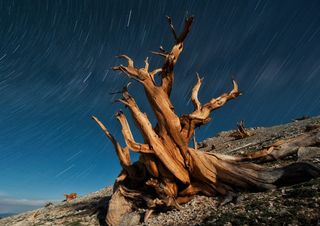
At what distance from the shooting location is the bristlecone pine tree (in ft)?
38.8

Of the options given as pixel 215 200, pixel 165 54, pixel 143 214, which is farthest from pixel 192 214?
pixel 165 54

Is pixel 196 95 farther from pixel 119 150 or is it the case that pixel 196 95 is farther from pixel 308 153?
pixel 308 153

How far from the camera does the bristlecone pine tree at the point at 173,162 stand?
11.8m

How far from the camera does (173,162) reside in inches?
Result: 485

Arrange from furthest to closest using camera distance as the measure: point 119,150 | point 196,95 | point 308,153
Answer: point 119,150 < point 196,95 < point 308,153

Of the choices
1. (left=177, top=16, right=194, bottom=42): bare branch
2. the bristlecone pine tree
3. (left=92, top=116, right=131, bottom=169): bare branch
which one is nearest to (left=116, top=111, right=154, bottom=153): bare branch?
the bristlecone pine tree

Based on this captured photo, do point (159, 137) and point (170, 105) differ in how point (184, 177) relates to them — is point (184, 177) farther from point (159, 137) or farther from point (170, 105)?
point (170, 105)

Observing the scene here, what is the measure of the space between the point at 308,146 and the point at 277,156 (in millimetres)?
1595

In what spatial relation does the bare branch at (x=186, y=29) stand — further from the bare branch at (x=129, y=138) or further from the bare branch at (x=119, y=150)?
the bare branch at (x=119, y=150)

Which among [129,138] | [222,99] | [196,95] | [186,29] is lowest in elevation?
[129,138]

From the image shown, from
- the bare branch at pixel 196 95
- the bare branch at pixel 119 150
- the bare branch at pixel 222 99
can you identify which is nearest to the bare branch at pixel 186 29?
the bare branch at pixel 196 95

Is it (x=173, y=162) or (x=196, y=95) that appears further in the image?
(x=196, y=95)

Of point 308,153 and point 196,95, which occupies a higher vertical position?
point 196,95

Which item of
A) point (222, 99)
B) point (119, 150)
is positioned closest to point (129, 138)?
point (119, 150)
